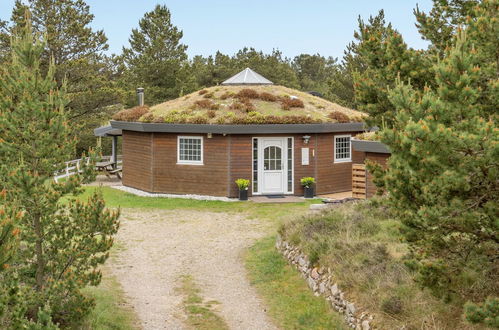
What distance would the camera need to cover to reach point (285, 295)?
1031 centimetres

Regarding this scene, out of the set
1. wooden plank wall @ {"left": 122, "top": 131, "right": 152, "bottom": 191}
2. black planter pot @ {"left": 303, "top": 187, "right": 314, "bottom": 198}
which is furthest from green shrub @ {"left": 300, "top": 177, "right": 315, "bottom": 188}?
wooden plank wall @ {"left": 122, "top": 131, "right": 152, "bottom": 191}

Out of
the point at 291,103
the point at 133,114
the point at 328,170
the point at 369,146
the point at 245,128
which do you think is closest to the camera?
the point at 369,146

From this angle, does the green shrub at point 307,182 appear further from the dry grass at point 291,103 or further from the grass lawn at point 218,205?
the dry grass at point 291,103

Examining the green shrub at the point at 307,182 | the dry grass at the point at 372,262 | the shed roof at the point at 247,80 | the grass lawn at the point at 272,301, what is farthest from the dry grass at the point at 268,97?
the dry grass at the point at 372,262

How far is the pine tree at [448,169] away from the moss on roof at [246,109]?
14.1 m

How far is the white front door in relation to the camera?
21125 mm

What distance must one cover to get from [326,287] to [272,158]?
467 inches

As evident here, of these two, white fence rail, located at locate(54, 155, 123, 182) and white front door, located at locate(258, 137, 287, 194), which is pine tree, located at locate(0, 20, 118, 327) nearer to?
white fence rail, located at locate(54, 155, 123, 182)

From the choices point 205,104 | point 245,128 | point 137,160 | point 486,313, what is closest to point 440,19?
point 486,313

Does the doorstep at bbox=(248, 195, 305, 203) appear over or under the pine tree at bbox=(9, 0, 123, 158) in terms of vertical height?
under

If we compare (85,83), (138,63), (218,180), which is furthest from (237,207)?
(138,63)

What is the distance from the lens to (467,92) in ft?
17.8

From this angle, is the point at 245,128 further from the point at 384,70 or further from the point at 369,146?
the point at 384,70

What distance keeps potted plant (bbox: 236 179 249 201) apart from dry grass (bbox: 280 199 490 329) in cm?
698
